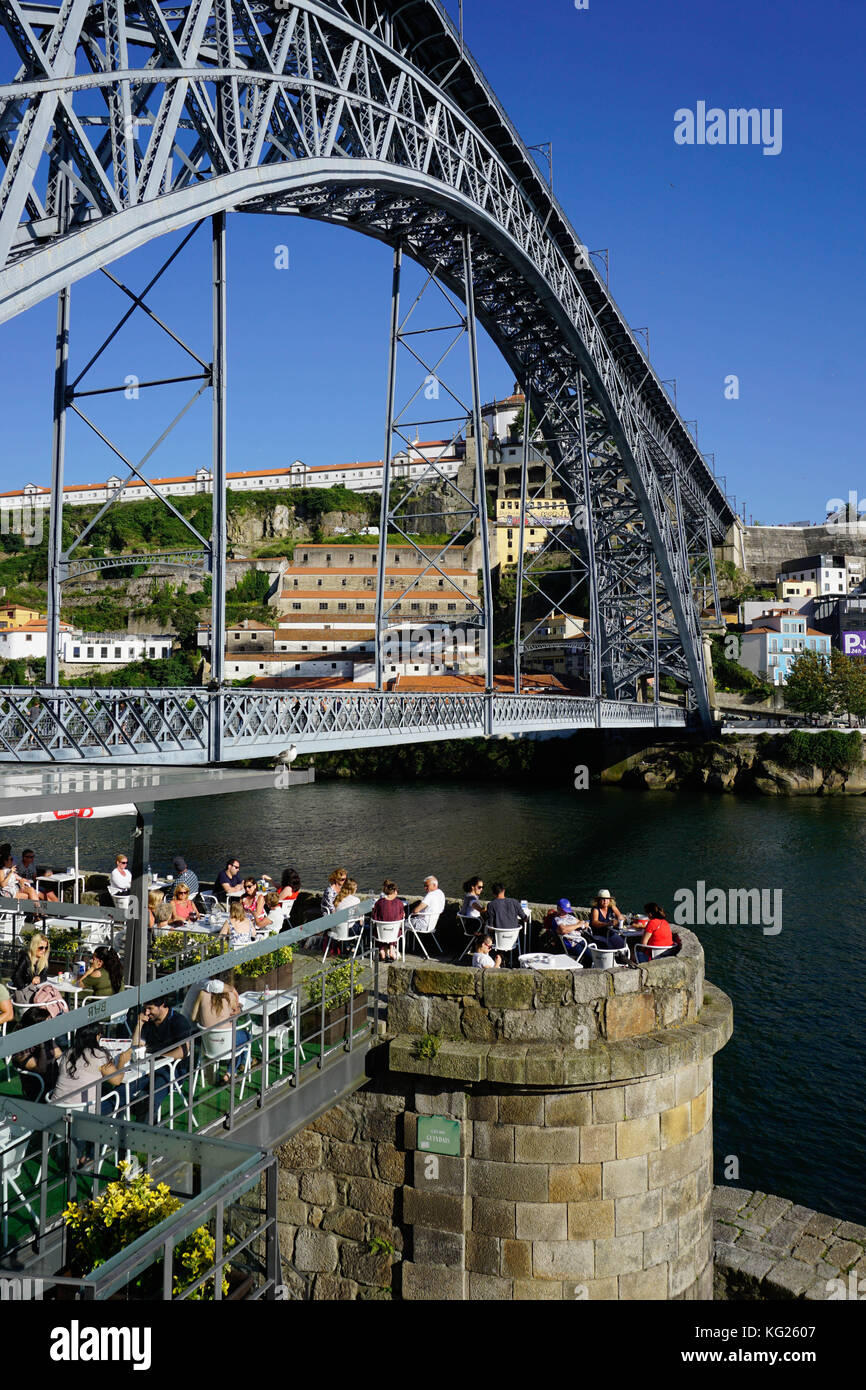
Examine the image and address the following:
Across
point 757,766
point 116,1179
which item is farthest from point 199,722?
point 757,766

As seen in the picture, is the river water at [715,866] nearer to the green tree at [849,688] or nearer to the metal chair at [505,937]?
the metal chair at [505,937]

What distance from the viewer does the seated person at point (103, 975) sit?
6.94 metres

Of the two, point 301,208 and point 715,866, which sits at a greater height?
point 301,208

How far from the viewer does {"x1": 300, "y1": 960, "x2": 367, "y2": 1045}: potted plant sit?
21.4ft

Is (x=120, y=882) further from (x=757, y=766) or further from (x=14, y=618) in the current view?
(x=14, y=618)

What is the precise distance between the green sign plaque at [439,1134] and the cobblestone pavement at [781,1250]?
2971 mm

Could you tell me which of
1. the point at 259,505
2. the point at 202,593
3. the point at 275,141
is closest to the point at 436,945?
the point at 275,141

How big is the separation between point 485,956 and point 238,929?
2.04 meters

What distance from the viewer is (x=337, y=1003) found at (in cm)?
677

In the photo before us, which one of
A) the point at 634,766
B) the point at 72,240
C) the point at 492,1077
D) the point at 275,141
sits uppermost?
the point at 275,141
